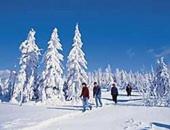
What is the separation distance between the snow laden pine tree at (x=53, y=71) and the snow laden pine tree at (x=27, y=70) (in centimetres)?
346

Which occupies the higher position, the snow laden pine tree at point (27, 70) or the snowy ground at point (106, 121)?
the snow laden pine tree at point (27, 70)

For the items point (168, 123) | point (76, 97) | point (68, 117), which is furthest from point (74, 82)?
point (168, 123)

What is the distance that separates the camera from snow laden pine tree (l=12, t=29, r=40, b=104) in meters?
57.9

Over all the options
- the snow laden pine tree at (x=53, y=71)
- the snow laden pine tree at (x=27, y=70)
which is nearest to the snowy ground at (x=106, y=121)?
the snow laden pine tree at (x=53, y=71)

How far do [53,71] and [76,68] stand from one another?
3.16 meters

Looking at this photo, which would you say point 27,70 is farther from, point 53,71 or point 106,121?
point 106,121

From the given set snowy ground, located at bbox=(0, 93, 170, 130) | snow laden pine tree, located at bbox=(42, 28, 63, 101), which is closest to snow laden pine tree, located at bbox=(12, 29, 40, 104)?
snow laden pine tree, located at bbox=(42, 28, 63, 101)

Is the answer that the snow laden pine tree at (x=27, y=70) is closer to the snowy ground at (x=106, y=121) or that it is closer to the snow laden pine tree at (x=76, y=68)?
the snow laden pine tree at (x=76, y=68)

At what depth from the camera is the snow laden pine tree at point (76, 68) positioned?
184 feet

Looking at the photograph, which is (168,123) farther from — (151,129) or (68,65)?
(68,65)

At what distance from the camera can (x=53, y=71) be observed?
55.2m

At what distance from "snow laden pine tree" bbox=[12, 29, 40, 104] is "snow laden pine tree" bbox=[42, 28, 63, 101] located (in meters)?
3.46

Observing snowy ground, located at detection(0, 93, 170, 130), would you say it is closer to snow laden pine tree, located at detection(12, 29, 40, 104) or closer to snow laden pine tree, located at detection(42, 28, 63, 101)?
snow laden pine tree, located at detection(42, 28, 63, 101)

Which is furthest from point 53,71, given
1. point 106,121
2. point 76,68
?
point 106,121
